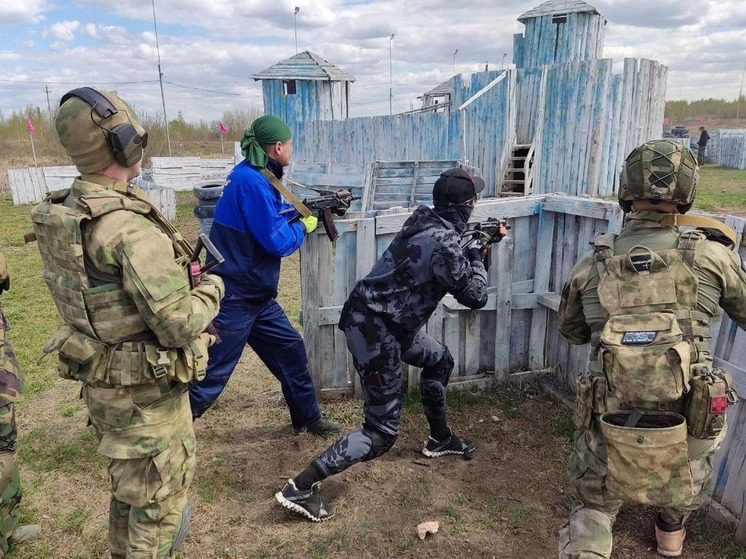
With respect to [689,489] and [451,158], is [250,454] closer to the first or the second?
[689,489]

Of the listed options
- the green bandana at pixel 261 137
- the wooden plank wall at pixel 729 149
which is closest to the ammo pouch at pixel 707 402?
the green bandana at pixel 261 137

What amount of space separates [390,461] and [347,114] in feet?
62.2

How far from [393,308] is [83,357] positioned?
5.16ft

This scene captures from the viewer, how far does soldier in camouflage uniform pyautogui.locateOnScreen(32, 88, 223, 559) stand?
6.77 feet

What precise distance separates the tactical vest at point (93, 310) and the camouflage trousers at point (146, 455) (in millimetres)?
111

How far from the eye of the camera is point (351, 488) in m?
3.45

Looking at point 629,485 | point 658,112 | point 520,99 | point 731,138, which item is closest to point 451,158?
point 520,99

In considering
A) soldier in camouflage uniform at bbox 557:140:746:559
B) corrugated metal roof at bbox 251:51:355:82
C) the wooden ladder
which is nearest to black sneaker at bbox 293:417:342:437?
soldier in camouflage uniform at bbox 557:140:746:559

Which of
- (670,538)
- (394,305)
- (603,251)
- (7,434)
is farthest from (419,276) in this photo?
(7,434)

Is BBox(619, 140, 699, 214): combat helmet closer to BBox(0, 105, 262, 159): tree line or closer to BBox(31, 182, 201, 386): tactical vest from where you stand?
BBox(31, 182, 201, 386): tactical vest

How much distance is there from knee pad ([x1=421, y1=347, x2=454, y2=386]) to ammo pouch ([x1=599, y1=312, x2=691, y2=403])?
4.90 feet

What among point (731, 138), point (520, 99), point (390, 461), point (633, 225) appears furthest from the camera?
point (731, 138)

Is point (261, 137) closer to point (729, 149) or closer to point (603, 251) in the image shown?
point (603, 251)

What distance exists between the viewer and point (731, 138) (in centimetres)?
2316
